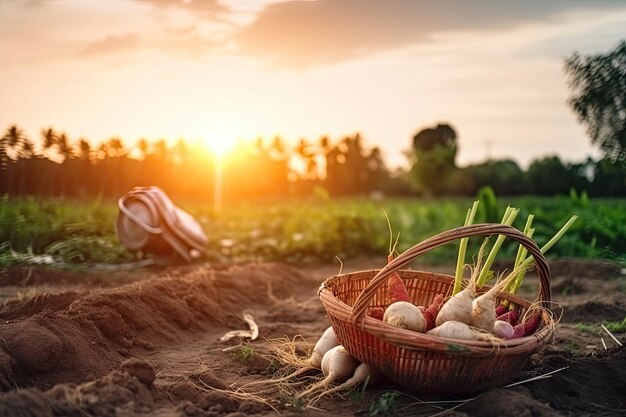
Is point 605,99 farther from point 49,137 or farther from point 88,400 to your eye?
point 49,137

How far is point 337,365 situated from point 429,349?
28.5 inches

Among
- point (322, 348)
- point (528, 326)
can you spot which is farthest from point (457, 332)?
point (322, 348)

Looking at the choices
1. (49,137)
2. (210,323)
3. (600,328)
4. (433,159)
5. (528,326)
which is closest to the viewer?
(528,326)

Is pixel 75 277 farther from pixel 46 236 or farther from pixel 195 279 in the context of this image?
pixel 195 279

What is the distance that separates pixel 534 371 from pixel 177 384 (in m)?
2.14

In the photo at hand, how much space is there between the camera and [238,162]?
30391 mm

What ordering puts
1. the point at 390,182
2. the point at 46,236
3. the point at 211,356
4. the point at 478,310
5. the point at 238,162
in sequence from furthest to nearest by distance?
1. the point at 390,182
2. the point at 238,162
3. the point at 46,236
4. the point at 211,356
5. the point at 478,310

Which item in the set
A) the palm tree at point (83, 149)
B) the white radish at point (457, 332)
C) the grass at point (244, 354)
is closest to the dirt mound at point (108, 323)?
the grass at point (244, 354)

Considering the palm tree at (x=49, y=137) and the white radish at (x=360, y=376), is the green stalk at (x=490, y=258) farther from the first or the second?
the palm tree at (x=49, y=137)

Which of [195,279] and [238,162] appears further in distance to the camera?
[238,162]

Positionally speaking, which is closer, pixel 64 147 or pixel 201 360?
pixel 201 360

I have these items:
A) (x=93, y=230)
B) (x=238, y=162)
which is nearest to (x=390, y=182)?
(x=238, y=162)

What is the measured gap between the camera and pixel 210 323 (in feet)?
19.5

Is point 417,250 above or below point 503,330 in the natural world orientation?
above
